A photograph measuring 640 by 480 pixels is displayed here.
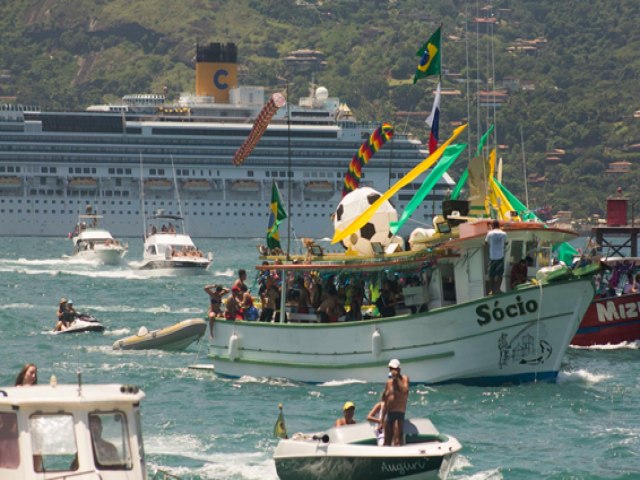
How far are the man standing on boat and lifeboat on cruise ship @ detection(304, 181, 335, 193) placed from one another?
4707 inches

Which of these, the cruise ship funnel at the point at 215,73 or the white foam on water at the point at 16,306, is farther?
the cruise ship funnel at the point at 215,73

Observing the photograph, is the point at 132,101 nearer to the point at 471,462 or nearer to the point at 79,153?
the point at 79,153

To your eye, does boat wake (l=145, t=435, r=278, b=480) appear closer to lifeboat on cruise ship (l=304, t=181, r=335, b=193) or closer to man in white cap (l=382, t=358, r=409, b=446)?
man in white cap (l=382, t=358, r=409, b=446)

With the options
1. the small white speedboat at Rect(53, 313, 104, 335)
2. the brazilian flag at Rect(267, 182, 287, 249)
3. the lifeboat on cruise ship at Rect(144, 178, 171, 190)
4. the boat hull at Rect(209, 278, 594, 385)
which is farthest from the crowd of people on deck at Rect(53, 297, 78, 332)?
the lifeboat on cruise ship at Rect(144, 178, 171, 190)

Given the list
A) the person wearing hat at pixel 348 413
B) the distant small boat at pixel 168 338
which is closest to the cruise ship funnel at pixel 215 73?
the distant small boat at pixel 168 338

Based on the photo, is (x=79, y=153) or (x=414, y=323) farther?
(x=79, y=153)

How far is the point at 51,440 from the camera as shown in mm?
17031

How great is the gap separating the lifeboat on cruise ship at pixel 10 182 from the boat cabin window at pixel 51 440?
132 meters

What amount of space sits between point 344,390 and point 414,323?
1759 mm

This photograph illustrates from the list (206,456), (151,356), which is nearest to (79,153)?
(151,356)

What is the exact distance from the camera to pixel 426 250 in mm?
30375

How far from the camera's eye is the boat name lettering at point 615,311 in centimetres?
3903

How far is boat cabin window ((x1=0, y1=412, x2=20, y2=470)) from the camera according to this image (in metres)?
17.0

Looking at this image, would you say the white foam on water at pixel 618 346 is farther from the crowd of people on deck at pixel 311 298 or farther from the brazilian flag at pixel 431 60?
the brazilian flag at pixel 431 60
